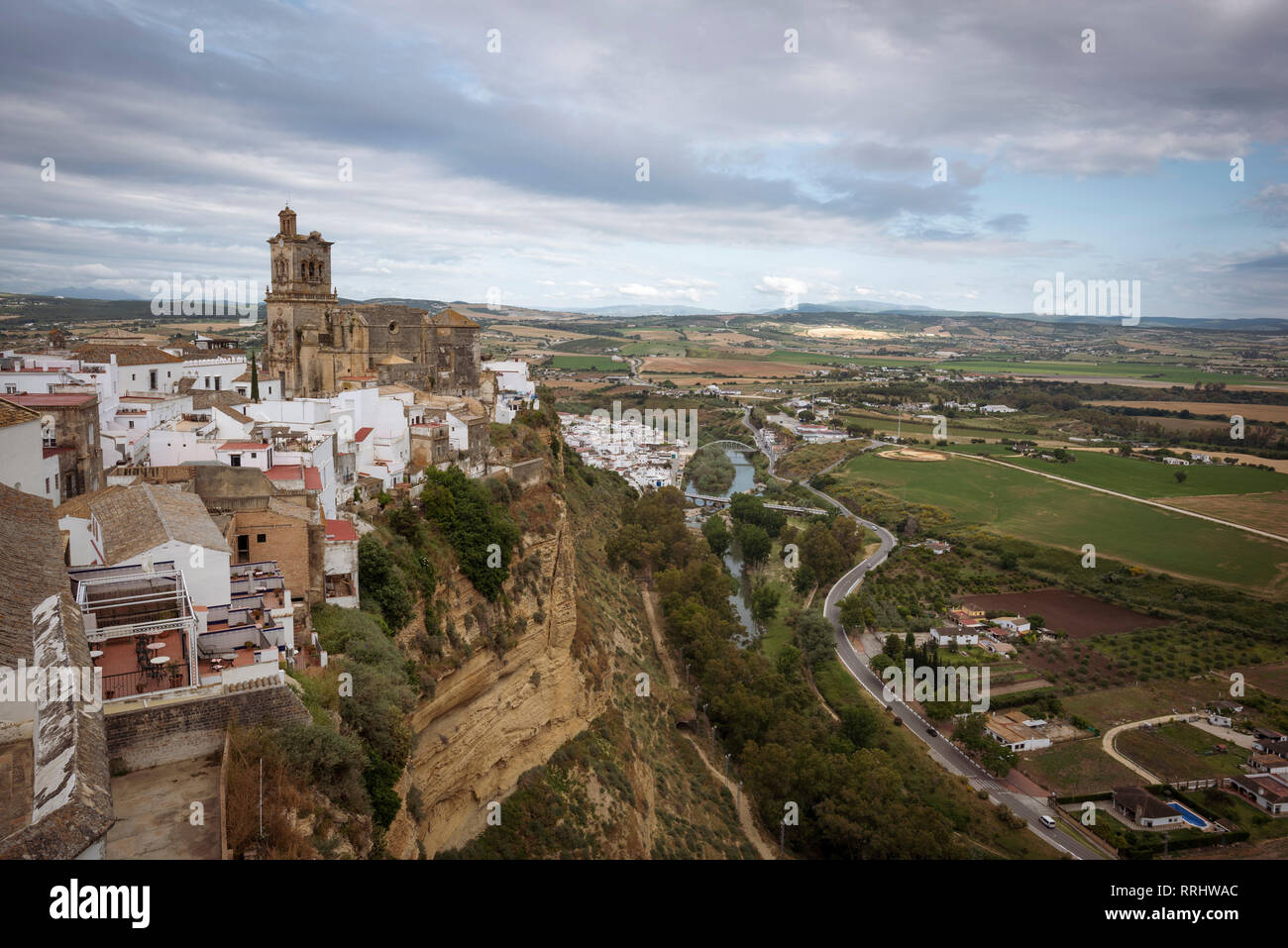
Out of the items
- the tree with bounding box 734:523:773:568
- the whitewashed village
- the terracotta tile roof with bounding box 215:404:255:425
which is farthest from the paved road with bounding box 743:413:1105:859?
the terracotta tile roof with bounding box 215:404:255:425

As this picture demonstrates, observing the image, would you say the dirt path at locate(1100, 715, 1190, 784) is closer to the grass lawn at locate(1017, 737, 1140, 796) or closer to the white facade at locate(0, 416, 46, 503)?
the grass lawn at locate(1017, 737, 1140, 796)

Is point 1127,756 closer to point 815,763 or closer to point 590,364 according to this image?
point 815,763

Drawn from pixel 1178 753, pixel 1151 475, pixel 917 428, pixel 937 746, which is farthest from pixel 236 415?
pixel 917 428

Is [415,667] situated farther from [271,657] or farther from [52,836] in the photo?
[52,836]
